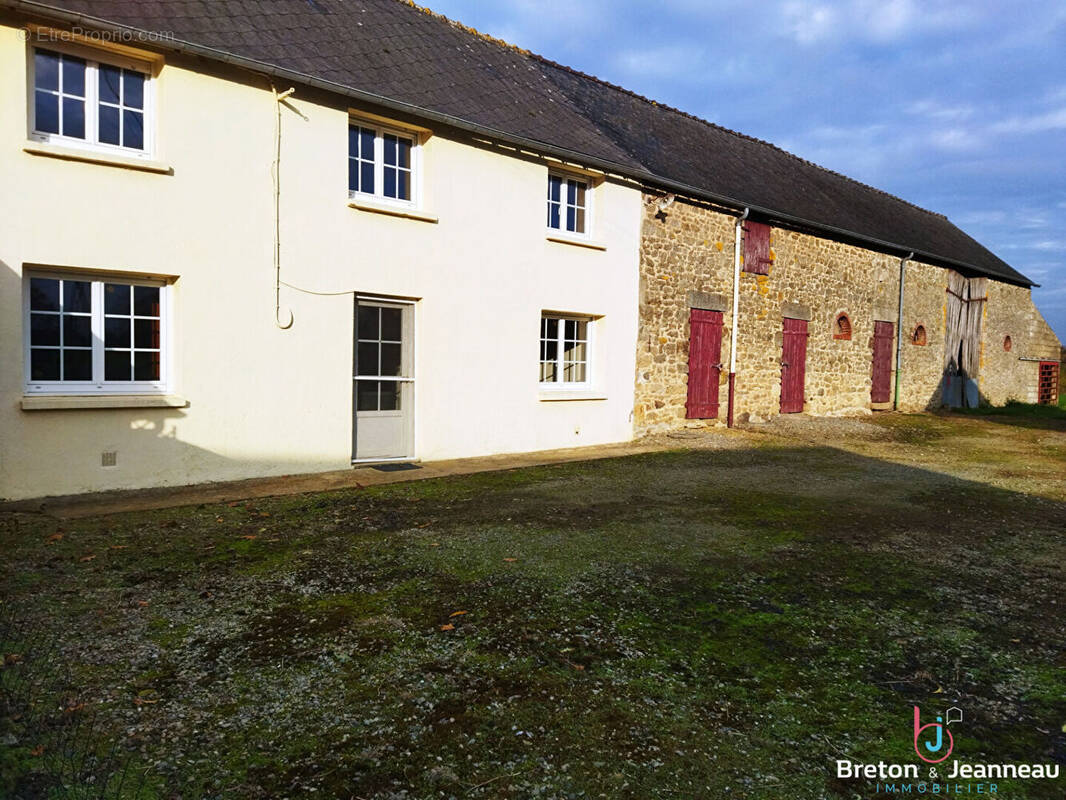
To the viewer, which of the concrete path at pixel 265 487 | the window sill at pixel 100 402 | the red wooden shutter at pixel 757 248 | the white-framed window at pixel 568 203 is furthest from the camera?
the red wooden shutter at pixel 757 248

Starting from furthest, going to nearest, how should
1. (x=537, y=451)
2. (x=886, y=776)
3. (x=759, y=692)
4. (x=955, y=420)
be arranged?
(x=955, y=420) → (x=537, y=451) → (x=759, y=692) → (x=886, y=776)

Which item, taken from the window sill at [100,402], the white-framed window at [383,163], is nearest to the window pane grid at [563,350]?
the white-framed window at [383,163]

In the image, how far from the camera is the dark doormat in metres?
8.17

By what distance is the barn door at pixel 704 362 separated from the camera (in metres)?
12.3

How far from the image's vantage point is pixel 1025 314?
2322 cm

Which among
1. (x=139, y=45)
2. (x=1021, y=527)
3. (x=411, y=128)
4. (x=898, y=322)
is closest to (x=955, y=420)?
(x=898, y=322)

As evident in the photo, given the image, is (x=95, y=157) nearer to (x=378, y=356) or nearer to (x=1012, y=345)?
(x=378, y=356)

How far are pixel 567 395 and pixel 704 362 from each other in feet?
11.5

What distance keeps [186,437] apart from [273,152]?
10.8 ft

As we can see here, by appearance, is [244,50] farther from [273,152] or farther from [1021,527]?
[1021,527]

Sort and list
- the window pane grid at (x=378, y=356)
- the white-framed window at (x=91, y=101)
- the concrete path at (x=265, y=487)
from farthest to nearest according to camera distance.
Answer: the window pane grid at (x=378, y=356), the white-framed window at (x=91, y=101), the concrete path at (x=265, y=487)

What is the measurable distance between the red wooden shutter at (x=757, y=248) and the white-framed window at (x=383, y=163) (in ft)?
24.0

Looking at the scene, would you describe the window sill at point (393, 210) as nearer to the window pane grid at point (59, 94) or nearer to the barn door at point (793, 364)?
the window pane grid at point (59, 94)

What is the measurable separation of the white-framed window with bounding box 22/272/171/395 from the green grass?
66.3 inches
